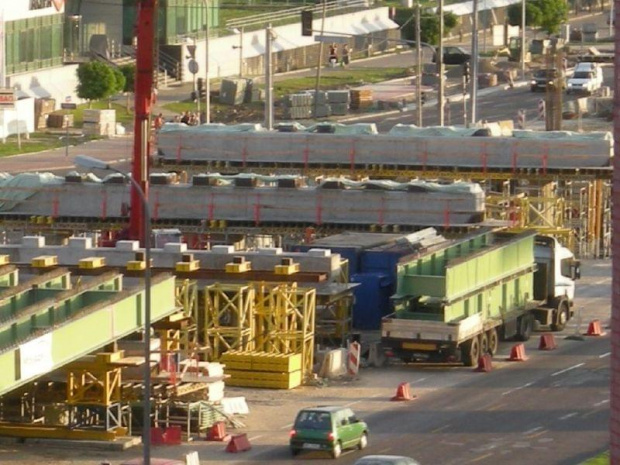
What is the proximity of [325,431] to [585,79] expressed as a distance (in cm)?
9223

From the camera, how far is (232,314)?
59.5m

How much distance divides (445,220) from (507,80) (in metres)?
73.7

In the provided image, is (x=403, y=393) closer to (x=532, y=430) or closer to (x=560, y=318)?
(x=532, y=430)

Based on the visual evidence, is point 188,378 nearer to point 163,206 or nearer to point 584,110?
point 163,206

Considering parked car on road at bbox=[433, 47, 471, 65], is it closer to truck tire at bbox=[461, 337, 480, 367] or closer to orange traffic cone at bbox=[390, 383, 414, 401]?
truck tire at bbox=[461, 337, 480, 367]

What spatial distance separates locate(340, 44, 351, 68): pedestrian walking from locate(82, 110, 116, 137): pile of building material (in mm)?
33853

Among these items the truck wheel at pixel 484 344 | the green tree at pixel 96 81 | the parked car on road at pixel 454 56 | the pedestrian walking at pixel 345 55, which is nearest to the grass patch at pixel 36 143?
the green tree at pixel 96 81

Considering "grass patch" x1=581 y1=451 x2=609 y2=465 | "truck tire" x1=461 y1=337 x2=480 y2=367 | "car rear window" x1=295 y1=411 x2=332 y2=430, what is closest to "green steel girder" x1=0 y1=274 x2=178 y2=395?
"car rear window" x1=295 y1=411 x2=332 y2=430

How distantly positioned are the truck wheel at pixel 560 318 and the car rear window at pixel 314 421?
1905 cm

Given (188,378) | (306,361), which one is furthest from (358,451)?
(306,361)

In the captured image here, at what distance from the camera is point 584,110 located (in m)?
130

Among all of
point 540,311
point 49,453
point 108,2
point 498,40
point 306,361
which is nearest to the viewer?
point 49,453

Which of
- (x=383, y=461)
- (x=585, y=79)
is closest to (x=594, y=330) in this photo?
(x=383, y=461)

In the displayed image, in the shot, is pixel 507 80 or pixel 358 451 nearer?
pixel 358 451
